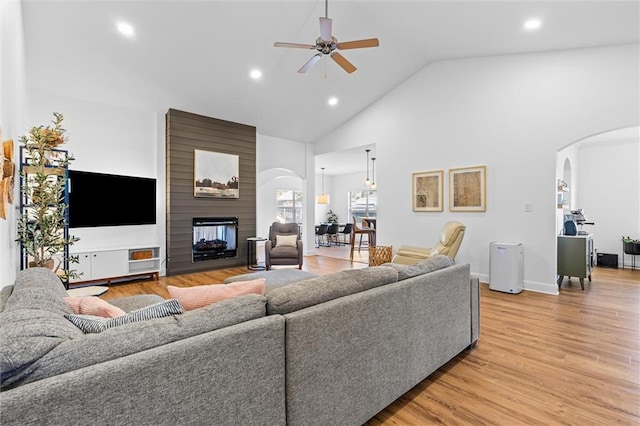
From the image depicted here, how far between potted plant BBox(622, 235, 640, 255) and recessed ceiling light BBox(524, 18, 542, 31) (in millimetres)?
4627

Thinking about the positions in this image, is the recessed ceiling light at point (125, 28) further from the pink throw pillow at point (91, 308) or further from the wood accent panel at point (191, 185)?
the pink throw pillow at point (91, 308)

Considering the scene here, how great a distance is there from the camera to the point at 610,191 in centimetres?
626

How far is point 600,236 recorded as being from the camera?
637cm

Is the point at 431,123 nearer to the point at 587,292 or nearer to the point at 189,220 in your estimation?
the point at 587,292

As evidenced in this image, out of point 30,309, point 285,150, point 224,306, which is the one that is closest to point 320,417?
point 224,306

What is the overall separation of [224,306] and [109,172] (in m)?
5.11

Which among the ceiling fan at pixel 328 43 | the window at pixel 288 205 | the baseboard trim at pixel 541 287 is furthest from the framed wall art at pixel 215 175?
the baseboard trim at pixel 541 287

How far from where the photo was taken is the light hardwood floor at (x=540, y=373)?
1807mm

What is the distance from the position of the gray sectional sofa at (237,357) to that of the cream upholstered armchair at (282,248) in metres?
3.81

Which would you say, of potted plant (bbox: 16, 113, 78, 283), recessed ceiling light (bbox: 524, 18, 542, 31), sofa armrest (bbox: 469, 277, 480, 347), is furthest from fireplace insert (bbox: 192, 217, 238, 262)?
recessed ceiling light (bbox: 524, 18, 542, 31)

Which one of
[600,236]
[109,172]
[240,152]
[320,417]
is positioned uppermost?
[240,152]

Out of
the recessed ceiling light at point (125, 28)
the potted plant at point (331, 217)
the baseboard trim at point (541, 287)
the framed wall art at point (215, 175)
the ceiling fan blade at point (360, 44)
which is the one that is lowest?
the baseboard trim at point (541, 287)

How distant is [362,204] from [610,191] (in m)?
7.30

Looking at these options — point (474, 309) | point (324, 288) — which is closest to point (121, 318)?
point (324, 288)
